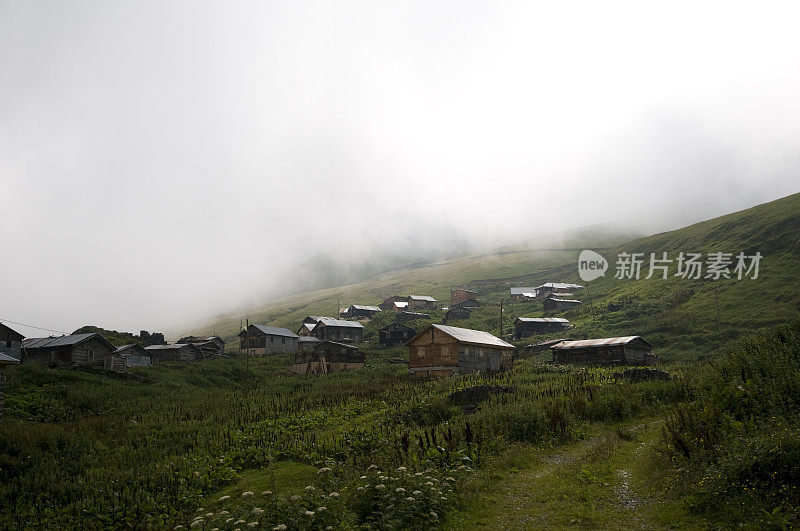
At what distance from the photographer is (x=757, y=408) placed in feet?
38.9

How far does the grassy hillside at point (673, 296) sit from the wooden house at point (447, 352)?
65.8ft

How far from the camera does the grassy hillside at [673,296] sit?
191ft

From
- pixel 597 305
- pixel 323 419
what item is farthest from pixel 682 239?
pixel 323 419

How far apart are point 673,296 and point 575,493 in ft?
246

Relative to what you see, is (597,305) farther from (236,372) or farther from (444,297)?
(236,372)

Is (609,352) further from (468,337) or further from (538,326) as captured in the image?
(538,326)

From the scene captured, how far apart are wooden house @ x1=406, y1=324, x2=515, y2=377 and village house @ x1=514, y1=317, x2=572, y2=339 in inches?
1211

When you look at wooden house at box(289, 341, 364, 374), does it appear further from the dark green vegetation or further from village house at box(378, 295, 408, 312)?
village house at box(378, 295, 408, 312)

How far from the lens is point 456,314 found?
100m

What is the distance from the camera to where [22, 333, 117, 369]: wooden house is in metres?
49.3

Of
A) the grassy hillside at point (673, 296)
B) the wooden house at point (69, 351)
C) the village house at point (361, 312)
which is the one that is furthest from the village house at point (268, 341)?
the village house at point (361, 312)

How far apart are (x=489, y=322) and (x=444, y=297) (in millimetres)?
48354

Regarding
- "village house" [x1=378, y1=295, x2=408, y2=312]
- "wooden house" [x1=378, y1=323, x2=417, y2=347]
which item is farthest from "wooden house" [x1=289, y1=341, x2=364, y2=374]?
"village house" [x1=378, y1=295, x2=408, y2=312]

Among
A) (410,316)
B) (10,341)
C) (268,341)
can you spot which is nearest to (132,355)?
(10,341)
